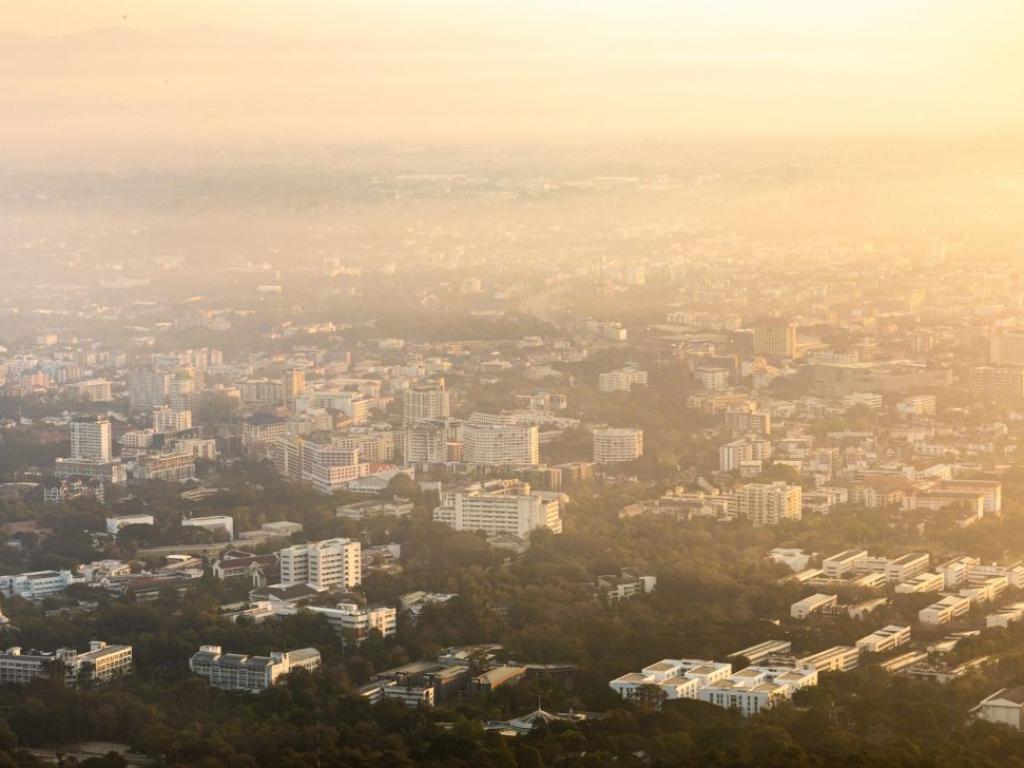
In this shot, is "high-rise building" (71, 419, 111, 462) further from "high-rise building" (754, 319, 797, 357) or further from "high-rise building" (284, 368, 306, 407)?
"high-rise building" (754, 319, 797, 357)

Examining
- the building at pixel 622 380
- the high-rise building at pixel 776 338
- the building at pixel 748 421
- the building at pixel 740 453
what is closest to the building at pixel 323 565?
the building at pixel 740 453

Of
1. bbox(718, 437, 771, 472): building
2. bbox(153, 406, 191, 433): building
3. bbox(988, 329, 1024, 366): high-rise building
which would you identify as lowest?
bbox(718, 437, 771, 472): building

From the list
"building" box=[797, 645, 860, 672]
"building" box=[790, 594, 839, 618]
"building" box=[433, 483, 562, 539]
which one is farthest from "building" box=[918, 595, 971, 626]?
"building" box=[433, 483, 562, 539]

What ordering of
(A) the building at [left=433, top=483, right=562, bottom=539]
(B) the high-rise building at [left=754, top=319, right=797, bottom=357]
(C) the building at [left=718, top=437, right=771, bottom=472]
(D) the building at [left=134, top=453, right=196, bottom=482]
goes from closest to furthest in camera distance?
(A) the building at [left=433, top=483, right=562, bottom=539] < (C) the building at [left=718, top=437, right=771, bottom=472] < (D) the building at [left=134, top=453, right=196, bottom=482] < (B) the high-rise building at [left=754, top=319, right=797, bottom=357]

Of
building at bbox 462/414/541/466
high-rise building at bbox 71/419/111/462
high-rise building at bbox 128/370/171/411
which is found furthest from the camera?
high-rise building at bbox 128/370/171/411

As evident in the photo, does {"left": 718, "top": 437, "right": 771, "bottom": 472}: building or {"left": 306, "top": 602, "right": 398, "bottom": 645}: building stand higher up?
{"left": 718, "top": 437, "right": 771, "bottom": 472}: building

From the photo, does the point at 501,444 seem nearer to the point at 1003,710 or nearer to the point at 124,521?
the point at 124,521
